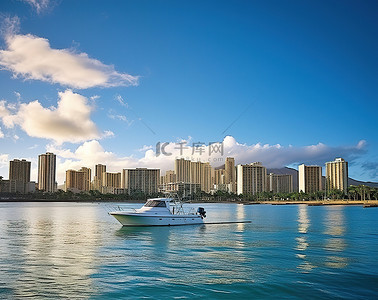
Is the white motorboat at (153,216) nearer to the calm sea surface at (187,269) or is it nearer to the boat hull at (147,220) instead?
the boat hull at (147,220)

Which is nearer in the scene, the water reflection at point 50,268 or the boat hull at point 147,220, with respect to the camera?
the water reflection at point 50,268

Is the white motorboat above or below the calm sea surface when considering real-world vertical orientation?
above

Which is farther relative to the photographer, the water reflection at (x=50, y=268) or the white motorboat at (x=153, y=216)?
the white motorboat at (x=153, y=216)

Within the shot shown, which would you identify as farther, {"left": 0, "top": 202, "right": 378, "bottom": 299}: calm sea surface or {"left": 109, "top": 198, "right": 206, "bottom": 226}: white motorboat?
{"left": 109, "top": 198, "right": 206, "bottom": 226}: white motorboat

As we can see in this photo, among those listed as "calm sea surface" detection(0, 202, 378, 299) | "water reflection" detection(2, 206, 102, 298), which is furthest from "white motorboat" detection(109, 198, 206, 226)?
"water reflection" detection(2, 206, 102, 298)

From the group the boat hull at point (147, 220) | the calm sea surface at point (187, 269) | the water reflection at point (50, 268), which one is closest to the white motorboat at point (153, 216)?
the boat hull at point (147, 220)

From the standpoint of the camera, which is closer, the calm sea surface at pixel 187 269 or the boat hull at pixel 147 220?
the calm sea surface at pixel 187 269

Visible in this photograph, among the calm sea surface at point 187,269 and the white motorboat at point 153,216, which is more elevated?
the white motorboat at point 153,216

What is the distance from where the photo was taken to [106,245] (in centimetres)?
2755

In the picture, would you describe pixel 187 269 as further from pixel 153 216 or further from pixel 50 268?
pixel 153 216

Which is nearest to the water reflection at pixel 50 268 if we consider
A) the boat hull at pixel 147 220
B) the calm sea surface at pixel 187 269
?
the calm sea surface at pixel 187 269

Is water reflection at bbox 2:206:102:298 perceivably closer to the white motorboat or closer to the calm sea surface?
the calm sea surface

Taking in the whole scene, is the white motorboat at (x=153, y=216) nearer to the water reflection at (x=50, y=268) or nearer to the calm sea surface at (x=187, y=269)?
the calm sea surface at (x=187, y=269)

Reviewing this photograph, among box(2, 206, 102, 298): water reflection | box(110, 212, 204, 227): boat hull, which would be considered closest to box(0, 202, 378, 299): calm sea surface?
box(2, 206, 102, 298): water reflection
